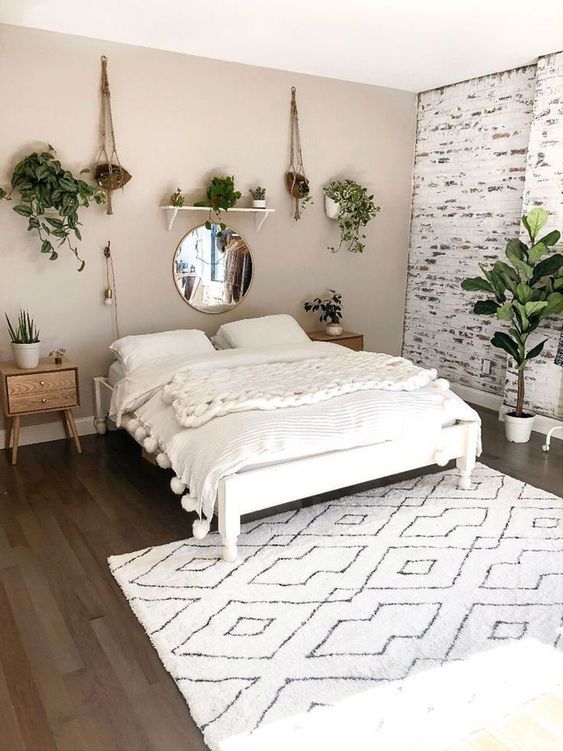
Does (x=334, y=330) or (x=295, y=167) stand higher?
(x=295, y=167)

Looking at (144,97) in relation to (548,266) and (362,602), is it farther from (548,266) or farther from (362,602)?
(362,602)

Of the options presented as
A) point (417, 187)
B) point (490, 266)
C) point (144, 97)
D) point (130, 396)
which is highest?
point (144, 97)

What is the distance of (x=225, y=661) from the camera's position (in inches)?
82.9

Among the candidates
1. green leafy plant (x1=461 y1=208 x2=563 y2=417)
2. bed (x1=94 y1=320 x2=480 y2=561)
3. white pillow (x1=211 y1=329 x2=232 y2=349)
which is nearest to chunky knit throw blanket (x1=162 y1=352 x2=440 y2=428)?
bed (x1=94 y1=320 x2=480 y2=561)

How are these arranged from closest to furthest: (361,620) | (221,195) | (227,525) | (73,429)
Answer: (361,620) → (227,525) → (73,429) → (221,195)

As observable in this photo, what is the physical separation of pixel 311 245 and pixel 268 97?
1.17 metres

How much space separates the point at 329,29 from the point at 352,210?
4.89 ft

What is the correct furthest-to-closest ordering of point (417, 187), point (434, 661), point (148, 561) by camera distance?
point (417, 187)
point (148, 561)
point (434, 661)

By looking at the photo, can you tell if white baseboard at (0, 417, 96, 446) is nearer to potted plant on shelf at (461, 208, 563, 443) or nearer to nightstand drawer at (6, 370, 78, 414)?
nightstand drawer at (6, 370, 78, 414)

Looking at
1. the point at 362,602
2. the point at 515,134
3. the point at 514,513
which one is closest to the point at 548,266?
the point at 515,134

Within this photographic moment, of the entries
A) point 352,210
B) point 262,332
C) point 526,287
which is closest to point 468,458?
point 526,287

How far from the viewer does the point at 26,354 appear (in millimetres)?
3791

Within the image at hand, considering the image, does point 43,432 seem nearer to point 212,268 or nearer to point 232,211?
point 212,268

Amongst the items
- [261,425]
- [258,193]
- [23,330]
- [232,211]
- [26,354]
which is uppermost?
[258,193]
